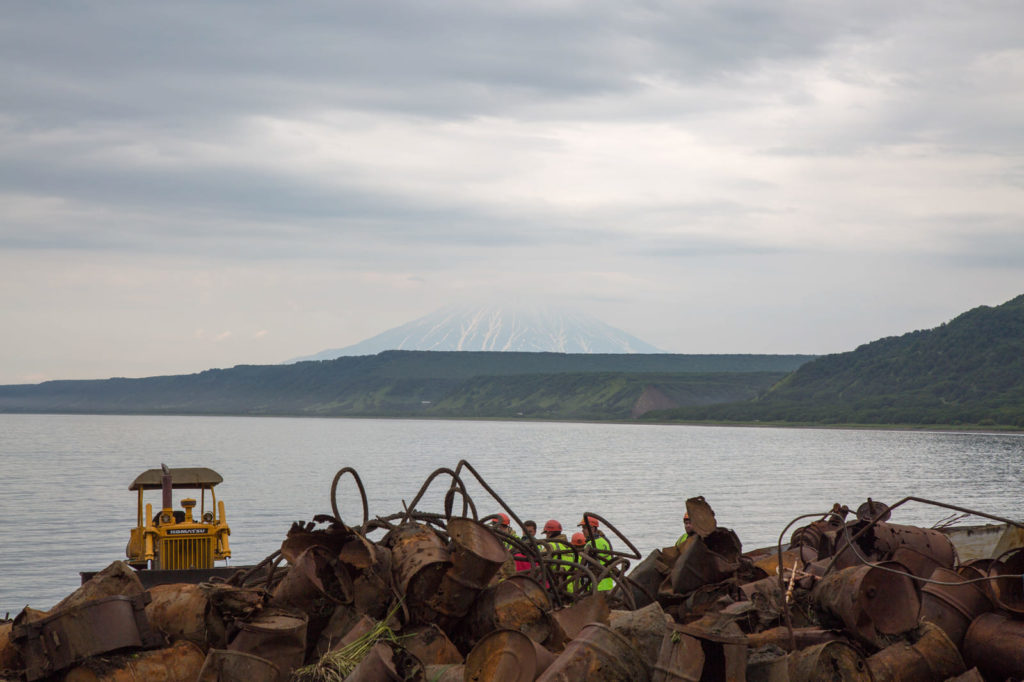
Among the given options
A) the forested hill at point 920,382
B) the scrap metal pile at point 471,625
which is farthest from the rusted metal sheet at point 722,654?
the forested hill at point 920,382

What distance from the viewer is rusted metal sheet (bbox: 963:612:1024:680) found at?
22.0ft

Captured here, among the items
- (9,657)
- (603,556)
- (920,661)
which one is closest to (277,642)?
(9,657)

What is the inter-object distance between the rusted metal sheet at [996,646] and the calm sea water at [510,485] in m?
20.5

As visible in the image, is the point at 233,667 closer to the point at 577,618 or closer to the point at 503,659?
the point at 503,659

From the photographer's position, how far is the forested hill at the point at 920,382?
141000mm

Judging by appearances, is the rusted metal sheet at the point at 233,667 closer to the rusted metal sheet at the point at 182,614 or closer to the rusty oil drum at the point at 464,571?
the rusted metal sheet at the point at 182,614

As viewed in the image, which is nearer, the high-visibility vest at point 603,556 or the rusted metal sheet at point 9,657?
the rusted metal sheet at point 9,657

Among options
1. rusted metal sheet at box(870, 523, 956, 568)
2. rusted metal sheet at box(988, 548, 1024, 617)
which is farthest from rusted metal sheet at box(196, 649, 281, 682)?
rusted metal sheet at box(870, 523, 956, 568)

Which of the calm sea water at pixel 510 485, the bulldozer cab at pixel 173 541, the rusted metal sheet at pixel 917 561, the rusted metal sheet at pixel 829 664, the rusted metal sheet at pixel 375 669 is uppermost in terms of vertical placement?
the rusted metal sheet at pixel 917 561

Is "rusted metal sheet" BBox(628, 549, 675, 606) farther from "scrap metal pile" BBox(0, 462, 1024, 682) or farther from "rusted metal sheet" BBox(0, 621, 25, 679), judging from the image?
"rusted metal sheet" BBox(0, 621, 25, 679)

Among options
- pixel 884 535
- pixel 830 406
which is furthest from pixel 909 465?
pixel 830 406

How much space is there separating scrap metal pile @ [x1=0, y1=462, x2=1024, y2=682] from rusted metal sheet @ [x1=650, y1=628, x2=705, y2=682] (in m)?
0.01

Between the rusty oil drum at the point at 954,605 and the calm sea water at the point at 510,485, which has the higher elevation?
the rusty oil drum at the point at 954,605

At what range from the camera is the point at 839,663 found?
6555 mm
